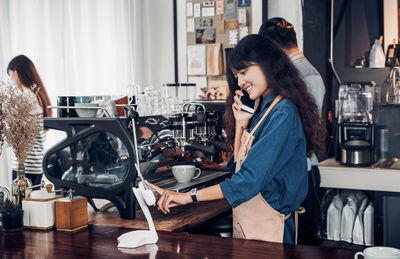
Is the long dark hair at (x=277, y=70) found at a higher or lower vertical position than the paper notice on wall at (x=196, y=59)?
lower

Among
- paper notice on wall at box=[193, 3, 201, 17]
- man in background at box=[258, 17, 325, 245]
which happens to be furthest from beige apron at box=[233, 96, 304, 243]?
paper notice on wall at box=[193, 3, 201, 17]

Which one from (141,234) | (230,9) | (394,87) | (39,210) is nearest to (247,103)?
(141,234)

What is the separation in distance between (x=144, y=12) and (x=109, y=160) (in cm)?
348

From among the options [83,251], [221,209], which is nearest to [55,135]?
[221,209]

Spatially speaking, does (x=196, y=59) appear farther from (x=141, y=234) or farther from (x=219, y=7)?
(x=141, y=234)

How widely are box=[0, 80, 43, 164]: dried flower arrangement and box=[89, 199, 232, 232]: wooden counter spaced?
447 millimetres

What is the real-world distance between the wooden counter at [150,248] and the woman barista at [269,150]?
0.18 meters

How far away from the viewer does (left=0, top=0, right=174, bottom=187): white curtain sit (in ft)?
16.2

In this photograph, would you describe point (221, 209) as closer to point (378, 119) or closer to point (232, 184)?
point (232, 184)

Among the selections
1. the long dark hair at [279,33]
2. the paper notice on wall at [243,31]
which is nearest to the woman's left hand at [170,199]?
the long dark hair at [279,33]

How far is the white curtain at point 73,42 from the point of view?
4945mm

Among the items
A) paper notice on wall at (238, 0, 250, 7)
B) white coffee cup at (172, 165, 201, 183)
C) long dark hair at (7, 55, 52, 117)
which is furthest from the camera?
paper notice on wall at (238, 0, 250, 7)

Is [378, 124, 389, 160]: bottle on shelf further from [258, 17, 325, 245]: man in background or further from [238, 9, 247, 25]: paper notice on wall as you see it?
[238, 9, 247, 25]: paper notice on wall

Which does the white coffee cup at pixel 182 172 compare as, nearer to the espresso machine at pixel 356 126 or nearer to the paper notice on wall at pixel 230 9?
the espresso machine at pixel 356 126
